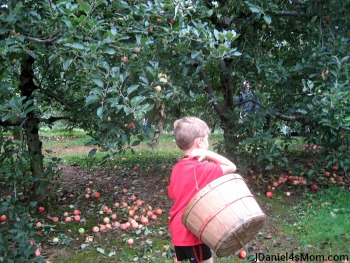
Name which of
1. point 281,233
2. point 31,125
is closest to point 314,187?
point 281,233

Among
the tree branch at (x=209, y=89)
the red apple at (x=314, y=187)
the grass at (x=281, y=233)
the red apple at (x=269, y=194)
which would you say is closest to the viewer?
the grass at (x=281, y=233)

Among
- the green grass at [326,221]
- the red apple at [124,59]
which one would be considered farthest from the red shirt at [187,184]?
the green grass at [326,221]

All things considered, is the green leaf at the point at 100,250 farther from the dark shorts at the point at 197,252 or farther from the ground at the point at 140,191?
the dark shorts at the point at 197,252

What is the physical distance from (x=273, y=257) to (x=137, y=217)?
1.38 meters

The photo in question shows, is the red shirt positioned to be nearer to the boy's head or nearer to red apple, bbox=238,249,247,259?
the boy's head

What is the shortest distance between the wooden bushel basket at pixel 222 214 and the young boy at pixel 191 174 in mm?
145

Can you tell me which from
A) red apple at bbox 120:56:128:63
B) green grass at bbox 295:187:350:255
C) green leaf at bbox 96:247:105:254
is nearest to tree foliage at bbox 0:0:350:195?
red apple at bbox 120:56:128:63

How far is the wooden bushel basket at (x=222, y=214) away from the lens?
1904 mm

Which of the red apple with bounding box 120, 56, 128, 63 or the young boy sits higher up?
the red apple with bounding box 120, 56, 128, 63

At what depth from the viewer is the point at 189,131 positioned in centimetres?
216

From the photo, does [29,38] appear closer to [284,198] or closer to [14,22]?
[14,22]

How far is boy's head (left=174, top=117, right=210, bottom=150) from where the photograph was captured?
217cm

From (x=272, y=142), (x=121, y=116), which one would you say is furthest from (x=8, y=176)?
(x=272, y=142)

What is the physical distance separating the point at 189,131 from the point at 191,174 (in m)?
0.25
